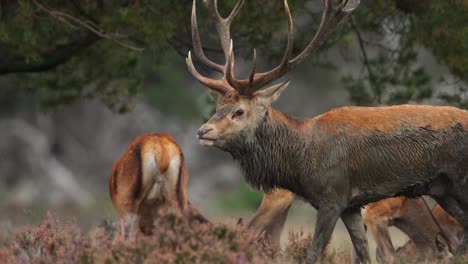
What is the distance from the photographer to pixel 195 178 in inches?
1196

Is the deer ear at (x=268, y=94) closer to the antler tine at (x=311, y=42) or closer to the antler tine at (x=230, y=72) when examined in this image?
the antler tine at (x=311, y=42)

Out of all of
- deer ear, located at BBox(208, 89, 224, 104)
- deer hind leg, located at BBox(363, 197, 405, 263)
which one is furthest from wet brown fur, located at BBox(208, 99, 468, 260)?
deer hind leg, located at BBox(363, 197, 405, 263)

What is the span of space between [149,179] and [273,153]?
1.77m

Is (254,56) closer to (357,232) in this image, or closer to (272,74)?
(272,74)

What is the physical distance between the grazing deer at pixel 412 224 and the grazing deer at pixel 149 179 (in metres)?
2.60

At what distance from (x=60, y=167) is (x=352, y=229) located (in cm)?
2063

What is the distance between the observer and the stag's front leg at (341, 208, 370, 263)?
10.3 metres

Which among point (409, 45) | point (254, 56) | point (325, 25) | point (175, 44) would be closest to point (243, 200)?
point (175, 44)

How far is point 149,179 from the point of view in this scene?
11500mm

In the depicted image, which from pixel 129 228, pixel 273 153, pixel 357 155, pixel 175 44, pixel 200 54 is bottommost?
pixel 129 228

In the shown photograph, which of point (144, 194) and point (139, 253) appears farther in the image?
point (144, 194)

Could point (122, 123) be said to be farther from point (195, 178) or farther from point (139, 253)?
point (139, 253)

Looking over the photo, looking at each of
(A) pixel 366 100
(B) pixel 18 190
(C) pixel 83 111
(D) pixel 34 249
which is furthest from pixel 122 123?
(D) pixel 34 249

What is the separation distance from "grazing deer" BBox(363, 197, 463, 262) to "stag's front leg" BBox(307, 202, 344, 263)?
302 centimetres
